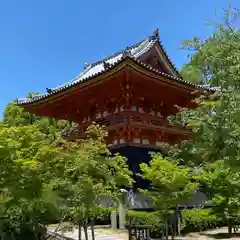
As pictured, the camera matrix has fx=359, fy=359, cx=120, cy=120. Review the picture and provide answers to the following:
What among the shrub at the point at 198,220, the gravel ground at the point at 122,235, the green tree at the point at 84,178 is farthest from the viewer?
the shrub at the point at 198,220

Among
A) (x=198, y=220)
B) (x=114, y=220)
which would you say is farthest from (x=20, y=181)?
(x=198, y=220)

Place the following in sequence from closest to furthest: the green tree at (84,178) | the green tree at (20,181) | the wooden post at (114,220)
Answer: the green tree at (20,181) < the green tree at (84,178) < the wooden post at (114,220)

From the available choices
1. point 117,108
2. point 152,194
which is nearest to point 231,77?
point 152,194

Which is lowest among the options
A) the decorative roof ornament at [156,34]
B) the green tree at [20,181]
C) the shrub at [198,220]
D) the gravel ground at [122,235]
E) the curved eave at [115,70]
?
the gravel ground at [122,235]

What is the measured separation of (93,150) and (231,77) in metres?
4.17

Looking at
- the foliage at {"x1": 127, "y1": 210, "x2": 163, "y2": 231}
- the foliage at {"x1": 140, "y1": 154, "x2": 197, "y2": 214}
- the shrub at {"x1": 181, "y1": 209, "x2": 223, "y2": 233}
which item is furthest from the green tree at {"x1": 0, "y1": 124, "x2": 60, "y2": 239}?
the shrub at {"x1": 181, "y1": 209, "x2": 223, "y2": 233}

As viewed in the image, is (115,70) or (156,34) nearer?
(115,70)

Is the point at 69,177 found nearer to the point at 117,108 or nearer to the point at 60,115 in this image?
the point at 117,108

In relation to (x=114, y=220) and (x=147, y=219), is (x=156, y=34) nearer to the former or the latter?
(x=114, y=220)

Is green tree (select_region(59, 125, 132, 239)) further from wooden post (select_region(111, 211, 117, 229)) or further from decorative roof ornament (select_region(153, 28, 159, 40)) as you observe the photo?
decorative roof ornament (select_region(153, 28, 159, 40))

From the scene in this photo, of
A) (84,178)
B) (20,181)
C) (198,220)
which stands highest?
(84,178)

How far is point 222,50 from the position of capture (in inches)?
304

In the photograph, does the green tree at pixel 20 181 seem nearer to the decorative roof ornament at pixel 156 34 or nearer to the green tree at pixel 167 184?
the green tree at pixel 167 184

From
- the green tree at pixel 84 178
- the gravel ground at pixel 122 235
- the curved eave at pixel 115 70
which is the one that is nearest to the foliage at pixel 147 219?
the gravel ground at pixel 122 235
